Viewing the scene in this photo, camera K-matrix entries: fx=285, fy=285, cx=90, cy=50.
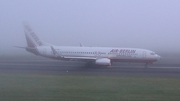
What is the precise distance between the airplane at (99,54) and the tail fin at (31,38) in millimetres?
1052

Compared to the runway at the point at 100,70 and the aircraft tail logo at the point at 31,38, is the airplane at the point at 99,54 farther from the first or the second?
the runway at the point at 100,70

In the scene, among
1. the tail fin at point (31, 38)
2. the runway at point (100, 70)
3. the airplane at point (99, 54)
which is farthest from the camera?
the tail fin at point (31, 38)

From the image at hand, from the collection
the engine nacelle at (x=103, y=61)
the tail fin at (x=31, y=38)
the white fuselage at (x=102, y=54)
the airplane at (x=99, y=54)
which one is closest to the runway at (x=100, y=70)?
the engine nacelle at (x=103, y=61)

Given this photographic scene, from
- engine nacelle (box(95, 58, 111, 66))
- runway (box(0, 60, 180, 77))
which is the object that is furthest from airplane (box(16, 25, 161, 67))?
runway (box(0, 60, 180, 77))

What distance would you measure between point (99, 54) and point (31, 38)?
1072 centimetres

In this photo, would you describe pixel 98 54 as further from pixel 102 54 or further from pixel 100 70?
pixel 100 70

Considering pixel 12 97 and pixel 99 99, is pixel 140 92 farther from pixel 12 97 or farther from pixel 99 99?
pixel 12 97

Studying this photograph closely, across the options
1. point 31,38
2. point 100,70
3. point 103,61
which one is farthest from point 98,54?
point 31,38

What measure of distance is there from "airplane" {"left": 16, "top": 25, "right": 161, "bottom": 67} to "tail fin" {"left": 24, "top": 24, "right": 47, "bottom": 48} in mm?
1052

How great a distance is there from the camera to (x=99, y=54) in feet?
120

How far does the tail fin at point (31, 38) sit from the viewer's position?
40531 mm

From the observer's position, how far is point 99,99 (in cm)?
1146

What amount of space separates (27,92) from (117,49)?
2448cm

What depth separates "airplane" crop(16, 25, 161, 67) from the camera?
35094 mm
